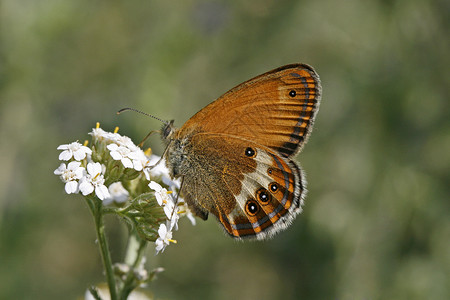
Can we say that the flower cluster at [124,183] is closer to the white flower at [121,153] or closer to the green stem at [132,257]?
the white flower at [121,153]

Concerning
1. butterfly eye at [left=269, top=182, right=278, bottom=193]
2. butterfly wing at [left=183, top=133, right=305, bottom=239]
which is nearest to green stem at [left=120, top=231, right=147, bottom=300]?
butterfly wing at [left=183, top=133, right=305, bottom=239]

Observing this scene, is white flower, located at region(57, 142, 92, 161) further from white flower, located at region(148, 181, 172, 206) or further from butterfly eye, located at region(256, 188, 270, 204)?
butterfly eye, located at region(256, 188, 270, 204)

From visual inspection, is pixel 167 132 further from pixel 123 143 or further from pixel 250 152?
pixel 250 152

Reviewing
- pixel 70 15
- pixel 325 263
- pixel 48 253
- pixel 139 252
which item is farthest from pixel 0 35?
pixel 325 263

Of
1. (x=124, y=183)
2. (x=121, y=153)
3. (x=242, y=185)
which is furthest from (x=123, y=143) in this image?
(x=242, y=185)

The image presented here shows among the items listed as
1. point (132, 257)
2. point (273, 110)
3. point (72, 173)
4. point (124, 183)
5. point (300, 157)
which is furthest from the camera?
point (300, 157)

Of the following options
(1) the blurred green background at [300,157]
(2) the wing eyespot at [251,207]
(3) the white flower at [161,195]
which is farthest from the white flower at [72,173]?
(1) the blurred green background at [300,157]
